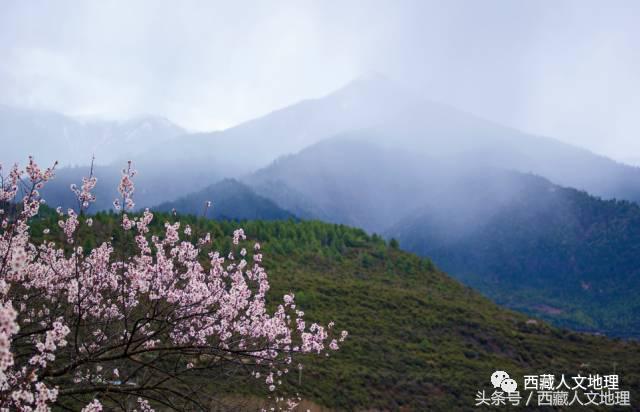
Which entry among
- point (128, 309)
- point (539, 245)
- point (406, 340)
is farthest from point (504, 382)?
point (539, 245)

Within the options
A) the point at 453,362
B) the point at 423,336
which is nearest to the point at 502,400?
the point at 453,362

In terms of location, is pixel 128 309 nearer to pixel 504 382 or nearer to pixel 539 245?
pixel 504 382

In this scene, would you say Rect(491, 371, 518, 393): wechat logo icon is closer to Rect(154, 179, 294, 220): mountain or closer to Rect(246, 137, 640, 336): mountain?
Rect(246, 137, 640, 336): mountain

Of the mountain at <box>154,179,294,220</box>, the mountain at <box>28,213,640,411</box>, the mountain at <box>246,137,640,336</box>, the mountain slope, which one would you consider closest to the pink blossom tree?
the mountain at <box>28,213,640,411</box>

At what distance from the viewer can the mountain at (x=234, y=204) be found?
15312cm

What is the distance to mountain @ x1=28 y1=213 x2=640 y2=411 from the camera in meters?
25.5

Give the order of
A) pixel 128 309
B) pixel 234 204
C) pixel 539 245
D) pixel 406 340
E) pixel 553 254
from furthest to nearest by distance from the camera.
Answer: pixel 234 204
pixel 539 245
pixel 553 254
pixel 406 340
pixel 128 309

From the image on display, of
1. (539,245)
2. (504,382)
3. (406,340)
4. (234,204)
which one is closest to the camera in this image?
(504,382)

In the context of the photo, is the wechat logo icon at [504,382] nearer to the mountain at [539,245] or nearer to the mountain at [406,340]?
the mountain at [406,340]

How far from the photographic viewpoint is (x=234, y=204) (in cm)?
15750

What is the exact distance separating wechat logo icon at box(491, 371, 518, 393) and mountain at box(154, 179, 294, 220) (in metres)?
123

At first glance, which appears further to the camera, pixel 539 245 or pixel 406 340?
pixel 539 245

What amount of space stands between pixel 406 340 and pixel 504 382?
28.3 ft

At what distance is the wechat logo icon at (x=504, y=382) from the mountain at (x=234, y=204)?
122786mm
